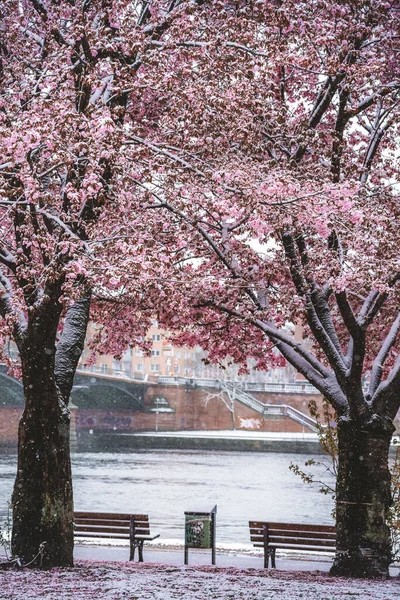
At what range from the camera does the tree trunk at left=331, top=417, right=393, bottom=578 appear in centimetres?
944

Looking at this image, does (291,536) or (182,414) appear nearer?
(291,536)

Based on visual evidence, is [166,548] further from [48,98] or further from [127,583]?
[48,98]

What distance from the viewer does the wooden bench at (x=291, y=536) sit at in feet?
35.2

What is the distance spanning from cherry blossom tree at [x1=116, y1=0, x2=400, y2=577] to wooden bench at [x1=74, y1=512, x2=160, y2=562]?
3.04 metres

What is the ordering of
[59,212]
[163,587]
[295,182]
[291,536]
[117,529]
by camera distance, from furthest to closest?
[117,529], [291,536], [59,212], [295,182], [163,587]

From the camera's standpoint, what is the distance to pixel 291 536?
1089 cm

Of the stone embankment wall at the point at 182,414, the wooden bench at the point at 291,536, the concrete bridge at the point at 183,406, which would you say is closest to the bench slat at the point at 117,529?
the wooden bench at the point at 291,536

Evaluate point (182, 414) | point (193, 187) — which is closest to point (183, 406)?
point (182, 414)

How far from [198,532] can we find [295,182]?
210 inches

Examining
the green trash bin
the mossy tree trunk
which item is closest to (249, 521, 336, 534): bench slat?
the green trash bin

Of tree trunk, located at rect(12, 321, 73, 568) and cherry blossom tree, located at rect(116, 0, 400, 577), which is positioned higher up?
cherry blossom tree, located at rect(116, 0, 400, 577)

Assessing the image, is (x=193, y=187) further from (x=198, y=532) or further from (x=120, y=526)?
(x=120, y=526)

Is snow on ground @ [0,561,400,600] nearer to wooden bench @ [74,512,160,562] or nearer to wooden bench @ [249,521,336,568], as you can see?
wooden bench @ [249,521,336,568]

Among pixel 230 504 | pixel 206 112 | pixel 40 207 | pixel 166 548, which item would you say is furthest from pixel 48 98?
pixel 230 504
